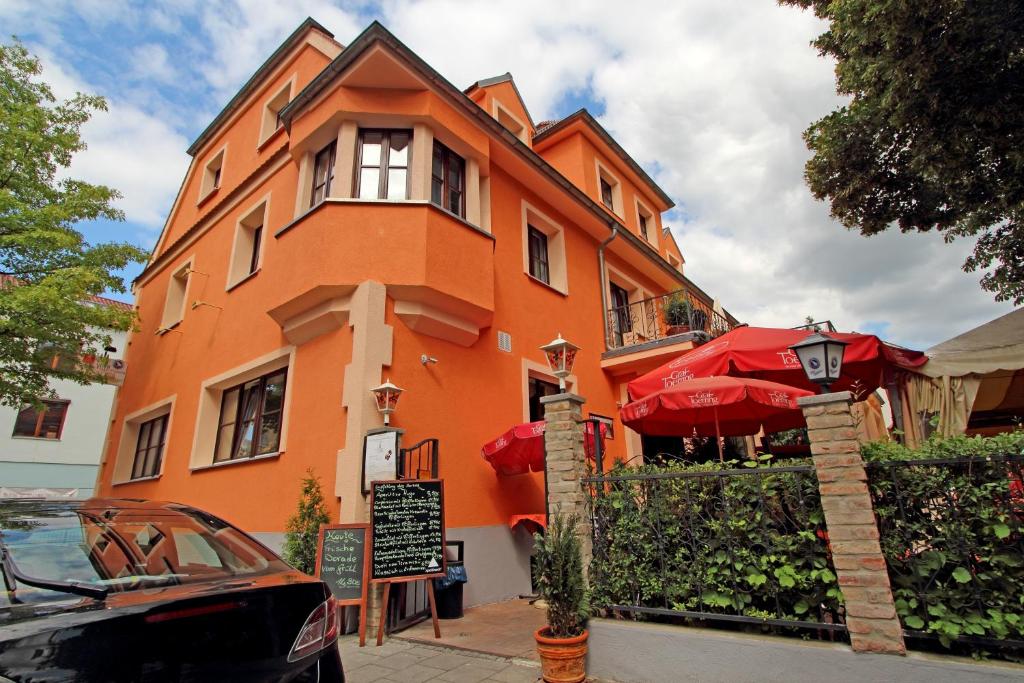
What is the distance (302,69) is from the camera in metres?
10.7

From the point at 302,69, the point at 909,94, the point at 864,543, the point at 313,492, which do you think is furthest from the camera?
the point at 302,69

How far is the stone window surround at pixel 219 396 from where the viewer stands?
8133 mm

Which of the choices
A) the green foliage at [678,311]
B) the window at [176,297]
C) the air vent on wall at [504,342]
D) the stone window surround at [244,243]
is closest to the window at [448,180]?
the air vent on wall at [504,342]

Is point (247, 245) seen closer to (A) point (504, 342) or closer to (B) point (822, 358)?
(A) point (504, 342)

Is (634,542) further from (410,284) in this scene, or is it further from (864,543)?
(410,284)

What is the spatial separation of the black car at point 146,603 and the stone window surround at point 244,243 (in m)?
8.29

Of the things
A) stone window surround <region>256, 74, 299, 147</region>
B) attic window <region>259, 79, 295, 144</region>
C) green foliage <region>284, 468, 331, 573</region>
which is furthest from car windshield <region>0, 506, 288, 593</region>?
attic window <region>259, 79, 295, 144</region>

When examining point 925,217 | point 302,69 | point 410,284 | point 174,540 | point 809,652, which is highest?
point 302,69

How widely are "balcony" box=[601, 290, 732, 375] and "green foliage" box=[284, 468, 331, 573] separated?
6.96 m

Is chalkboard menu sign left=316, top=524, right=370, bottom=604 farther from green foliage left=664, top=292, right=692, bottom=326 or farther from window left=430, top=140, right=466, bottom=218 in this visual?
green foliage left=664, top=292, right=692, bottom=326

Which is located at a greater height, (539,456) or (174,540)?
(539,456)

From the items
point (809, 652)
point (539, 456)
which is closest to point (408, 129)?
point (539, 456)

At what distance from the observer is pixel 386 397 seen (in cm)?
654

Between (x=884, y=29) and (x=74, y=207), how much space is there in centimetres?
1508
